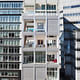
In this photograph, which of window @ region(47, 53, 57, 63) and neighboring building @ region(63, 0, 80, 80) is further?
neighboring building @ region(63, 0, 80, 80)

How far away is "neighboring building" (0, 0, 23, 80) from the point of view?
42406 millimetres

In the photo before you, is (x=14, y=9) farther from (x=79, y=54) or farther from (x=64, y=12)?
(x=79, y=54)

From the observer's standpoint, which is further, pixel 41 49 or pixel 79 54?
pixel 79 54

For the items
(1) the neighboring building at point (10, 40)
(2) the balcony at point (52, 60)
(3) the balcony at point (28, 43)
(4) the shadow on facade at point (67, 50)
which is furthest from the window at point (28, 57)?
(1) the neighboring building at point (10, 40)

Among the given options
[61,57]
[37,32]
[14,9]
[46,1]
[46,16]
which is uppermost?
[14,9]

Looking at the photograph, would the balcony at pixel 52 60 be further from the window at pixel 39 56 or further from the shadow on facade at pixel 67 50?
the shadow on facade at pixel 67 50

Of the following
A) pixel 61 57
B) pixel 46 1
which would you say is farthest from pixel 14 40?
pixel 46 1

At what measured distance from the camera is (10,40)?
141 ft

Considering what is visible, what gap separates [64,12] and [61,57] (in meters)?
11.3

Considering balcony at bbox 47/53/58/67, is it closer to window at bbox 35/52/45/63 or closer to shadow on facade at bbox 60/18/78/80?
window at bbox 35/52/45/63

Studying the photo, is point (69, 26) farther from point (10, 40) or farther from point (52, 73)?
point (52, 73)

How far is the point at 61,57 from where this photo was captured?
123ft

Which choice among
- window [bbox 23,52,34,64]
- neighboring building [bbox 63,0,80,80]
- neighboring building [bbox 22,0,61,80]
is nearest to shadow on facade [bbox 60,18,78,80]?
neighboring building [bbox 63,0,80,80]

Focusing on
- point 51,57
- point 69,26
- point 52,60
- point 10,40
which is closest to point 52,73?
point 52,60
